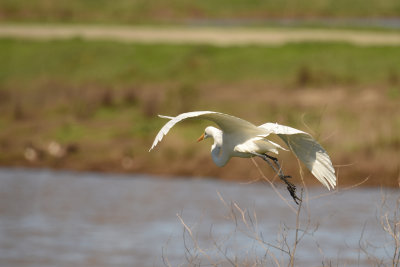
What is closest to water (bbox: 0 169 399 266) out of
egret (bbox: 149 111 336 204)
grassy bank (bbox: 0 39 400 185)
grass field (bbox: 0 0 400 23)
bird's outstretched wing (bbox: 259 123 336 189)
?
grassy bank (bbox: 0 39 400 185)

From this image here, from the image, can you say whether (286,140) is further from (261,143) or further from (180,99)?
(180,99)

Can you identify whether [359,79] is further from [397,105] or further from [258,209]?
[258,209]

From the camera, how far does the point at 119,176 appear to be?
864 inches

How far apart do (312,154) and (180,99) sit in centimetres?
1541

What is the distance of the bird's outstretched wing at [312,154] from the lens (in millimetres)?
8812

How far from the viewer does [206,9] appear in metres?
44.3

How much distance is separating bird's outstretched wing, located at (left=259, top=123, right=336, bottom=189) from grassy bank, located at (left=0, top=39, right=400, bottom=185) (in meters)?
10.2

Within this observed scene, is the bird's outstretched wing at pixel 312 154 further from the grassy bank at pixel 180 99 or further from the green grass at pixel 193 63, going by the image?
the green grass at pixel 193 63

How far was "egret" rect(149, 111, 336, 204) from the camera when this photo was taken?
8781 mm

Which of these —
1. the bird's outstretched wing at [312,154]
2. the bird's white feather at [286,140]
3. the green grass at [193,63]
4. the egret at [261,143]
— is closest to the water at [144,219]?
the egret at [261,143]

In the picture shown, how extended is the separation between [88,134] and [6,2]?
19016 millimetres

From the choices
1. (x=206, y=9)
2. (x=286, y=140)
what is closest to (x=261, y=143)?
(x=286, y=140)

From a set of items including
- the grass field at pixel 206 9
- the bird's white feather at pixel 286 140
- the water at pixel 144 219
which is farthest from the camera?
the grass field at pixel 206 9

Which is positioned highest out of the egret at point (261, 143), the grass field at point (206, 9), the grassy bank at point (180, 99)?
the egret at point (261, 143)
